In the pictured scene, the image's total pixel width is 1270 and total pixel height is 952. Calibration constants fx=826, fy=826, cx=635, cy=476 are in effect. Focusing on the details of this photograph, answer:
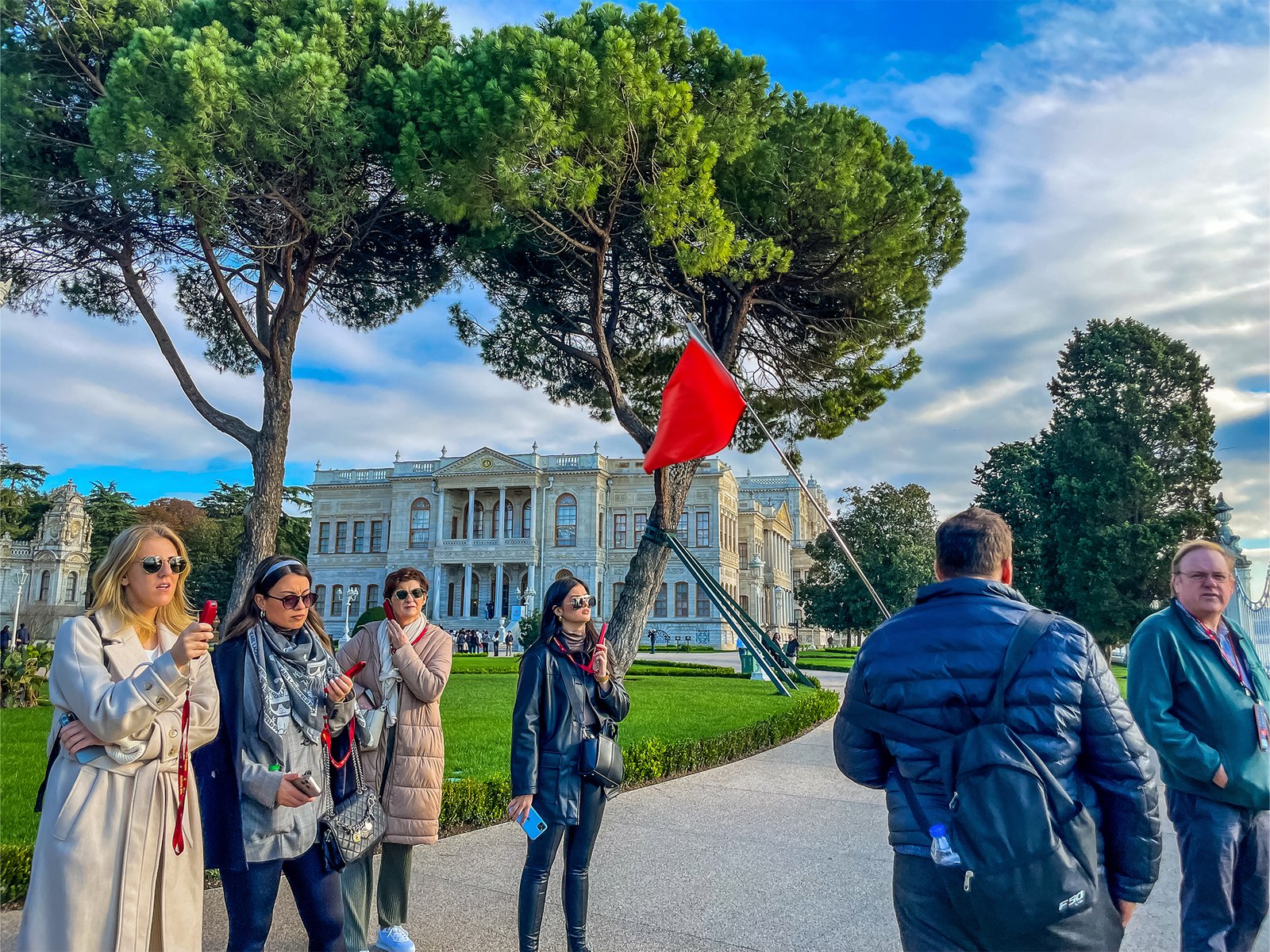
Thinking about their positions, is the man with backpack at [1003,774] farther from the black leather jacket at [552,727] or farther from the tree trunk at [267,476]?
the tree trunk at [267,476]

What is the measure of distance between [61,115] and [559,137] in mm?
5445

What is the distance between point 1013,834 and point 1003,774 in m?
0.10

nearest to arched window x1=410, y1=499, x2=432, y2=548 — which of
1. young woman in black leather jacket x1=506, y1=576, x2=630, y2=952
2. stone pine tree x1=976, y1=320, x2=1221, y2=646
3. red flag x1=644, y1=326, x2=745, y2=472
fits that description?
stone pine tree x1=976, y1=320, x2=1221, y2=646

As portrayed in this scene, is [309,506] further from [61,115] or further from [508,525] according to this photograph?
[61,115]

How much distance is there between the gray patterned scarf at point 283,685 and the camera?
2.41 metres

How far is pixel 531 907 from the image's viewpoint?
2713 mm

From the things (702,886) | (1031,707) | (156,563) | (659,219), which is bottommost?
(702,886)

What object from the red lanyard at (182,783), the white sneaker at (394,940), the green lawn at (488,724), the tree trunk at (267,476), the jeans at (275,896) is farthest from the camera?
the tree trunk at (267,476)

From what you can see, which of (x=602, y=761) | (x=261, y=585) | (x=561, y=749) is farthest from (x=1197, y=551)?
(x=261, y=585)

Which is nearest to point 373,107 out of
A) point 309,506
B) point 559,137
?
point 559,137

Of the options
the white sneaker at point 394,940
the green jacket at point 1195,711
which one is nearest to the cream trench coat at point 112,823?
the white sneaker at point 394,940

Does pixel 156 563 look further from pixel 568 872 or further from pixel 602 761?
pixel 568 872

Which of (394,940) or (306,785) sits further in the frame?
(394,940)

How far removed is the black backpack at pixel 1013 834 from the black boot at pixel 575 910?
5.04ft
